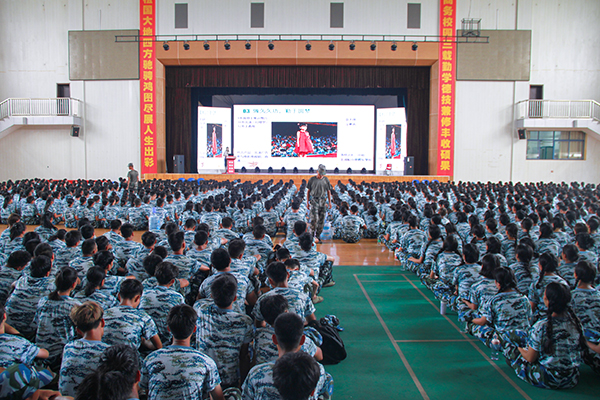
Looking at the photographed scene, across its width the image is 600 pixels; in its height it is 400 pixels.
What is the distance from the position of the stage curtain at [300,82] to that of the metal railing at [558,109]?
3.73 metres

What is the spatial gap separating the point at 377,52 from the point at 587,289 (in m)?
14.1

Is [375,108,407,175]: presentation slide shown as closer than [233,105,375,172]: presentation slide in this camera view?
Yes

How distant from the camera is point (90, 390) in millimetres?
1353

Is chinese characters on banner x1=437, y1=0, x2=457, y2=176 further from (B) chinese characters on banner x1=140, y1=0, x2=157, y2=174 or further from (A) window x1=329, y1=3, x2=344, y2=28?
(B) chinese characters on banner x1=140, y1=0, x2=157, y2=174

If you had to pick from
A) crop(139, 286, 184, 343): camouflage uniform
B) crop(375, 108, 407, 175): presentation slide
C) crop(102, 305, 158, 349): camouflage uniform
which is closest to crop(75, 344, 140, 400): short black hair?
crop(102, 305, 158, 349): camouflage uniform

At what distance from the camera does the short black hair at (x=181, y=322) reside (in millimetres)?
1943

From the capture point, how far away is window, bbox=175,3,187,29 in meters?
15.7

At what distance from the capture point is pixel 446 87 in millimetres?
15773

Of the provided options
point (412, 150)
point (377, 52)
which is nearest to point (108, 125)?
point (377, 52)

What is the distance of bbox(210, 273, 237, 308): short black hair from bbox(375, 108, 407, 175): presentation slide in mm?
14971

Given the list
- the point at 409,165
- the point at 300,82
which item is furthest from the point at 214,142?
the point at 409,165

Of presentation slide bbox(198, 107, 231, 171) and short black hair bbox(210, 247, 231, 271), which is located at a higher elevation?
presentation slide bbox(198, 107, 231, 171)

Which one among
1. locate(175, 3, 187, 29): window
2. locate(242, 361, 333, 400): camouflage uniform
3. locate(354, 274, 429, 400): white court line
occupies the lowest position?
locate(354, 274, 429, 400): white court line

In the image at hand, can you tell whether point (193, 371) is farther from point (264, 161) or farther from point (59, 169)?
point (59, 169)
